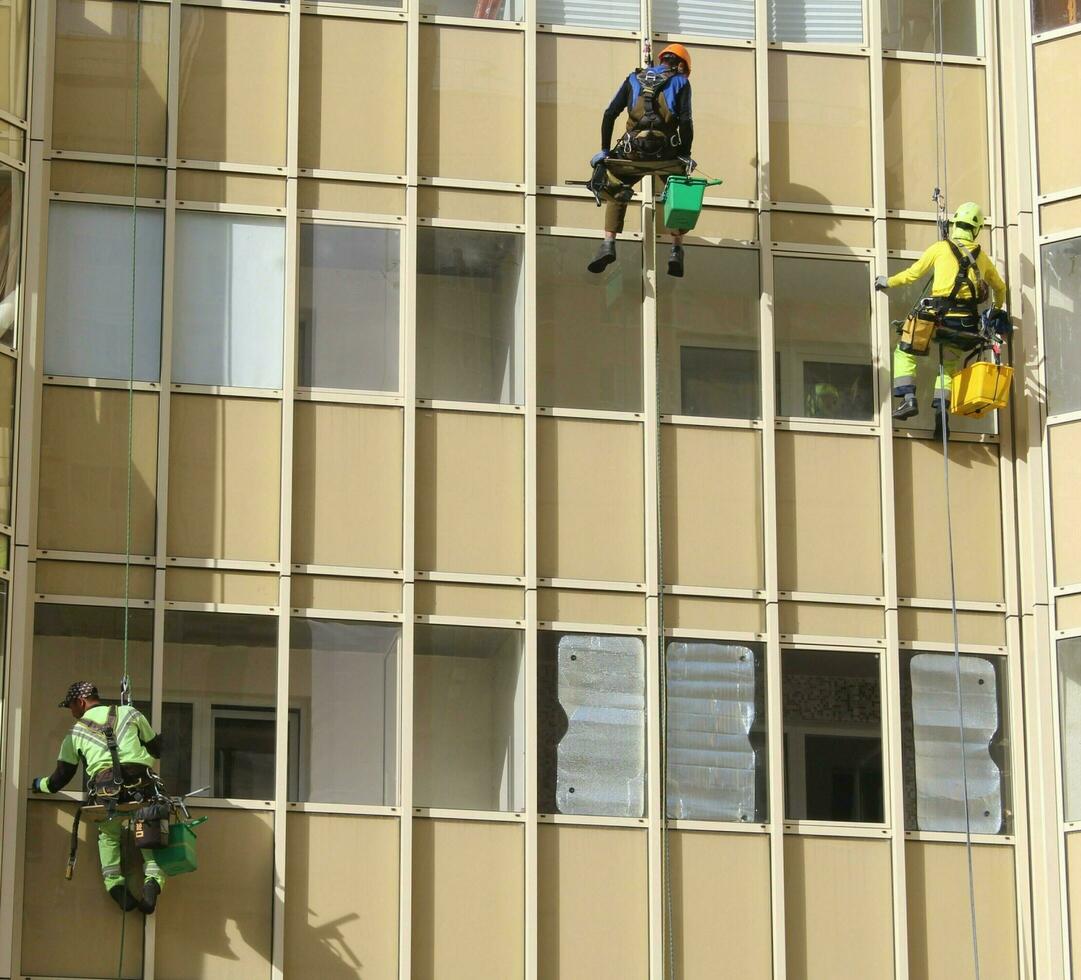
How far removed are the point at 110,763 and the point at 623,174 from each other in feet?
20.7

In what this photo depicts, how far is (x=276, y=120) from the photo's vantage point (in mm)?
20219

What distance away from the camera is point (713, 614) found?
19.7m

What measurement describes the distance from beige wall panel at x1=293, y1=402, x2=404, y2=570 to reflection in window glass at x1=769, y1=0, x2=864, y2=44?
5076 millimetres

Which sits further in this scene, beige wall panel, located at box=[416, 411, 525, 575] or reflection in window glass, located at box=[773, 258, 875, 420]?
reflection in window glass, located at box=[773, 258, 875, 420]

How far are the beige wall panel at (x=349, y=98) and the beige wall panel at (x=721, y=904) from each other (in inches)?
244

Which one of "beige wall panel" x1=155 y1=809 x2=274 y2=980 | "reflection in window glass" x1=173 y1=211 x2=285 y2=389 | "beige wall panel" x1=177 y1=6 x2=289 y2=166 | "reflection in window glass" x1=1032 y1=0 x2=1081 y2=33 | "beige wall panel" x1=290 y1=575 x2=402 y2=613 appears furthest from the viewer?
"reflection in window glass" x1=1032 y1=0 x2=1081 y2=33

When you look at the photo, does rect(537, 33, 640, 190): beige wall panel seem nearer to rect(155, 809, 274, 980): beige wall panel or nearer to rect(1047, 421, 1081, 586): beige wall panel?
rect(1047, 421, 1081, 586): beige wall panel

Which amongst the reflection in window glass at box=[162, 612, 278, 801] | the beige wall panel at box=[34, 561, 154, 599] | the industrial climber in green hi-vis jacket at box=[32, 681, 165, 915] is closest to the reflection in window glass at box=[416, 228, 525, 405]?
the reflection in window glass at box=[162, 612, 278, 801]

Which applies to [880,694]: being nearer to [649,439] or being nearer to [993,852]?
[993,852]

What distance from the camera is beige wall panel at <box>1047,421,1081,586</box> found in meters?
19.9

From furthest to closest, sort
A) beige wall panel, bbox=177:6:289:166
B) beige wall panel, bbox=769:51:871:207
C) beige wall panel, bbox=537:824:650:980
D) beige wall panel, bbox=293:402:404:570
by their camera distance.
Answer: beige wall panel, bbox=769:51:871:207
beige wall panel, bbox=177:6:289:166
beige wall panel, bbox=293:402:404:570
beige wall panel, bbox=537:824:650:980

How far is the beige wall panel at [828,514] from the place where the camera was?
1995 centimetres

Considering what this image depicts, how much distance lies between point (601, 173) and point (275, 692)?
499 cm

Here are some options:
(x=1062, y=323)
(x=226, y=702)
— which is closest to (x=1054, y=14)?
(x=1062, y=323)
